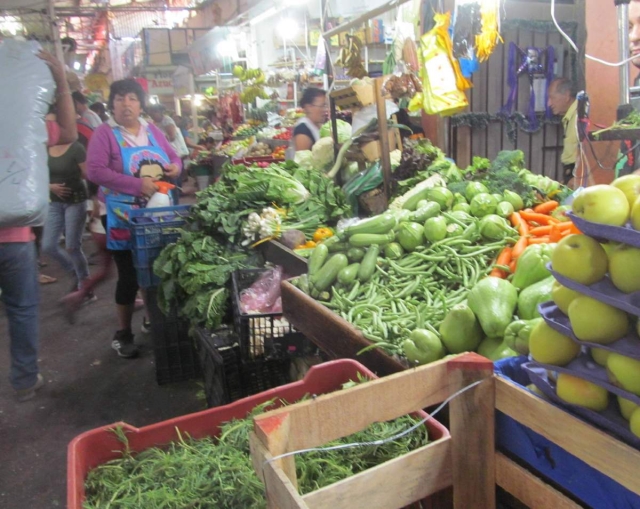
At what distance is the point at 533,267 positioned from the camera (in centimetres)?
216

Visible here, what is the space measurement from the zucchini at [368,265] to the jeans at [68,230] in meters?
4.14

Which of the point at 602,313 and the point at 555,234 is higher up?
the point at 602,313

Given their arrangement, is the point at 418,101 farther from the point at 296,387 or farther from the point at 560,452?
the point at 560,452

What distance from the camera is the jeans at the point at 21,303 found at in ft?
11.8

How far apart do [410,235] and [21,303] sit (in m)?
2.72

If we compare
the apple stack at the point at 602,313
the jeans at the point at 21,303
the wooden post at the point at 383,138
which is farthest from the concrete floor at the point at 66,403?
the apple stack at the point at 602,313

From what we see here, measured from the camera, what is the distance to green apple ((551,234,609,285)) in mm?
1165

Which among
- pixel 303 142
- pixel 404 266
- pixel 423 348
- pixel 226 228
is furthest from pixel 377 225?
pixel 303 142

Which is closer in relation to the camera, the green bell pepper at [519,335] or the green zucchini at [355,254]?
the green bell pepper at [519,335]

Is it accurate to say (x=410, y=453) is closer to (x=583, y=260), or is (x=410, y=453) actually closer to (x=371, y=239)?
(x=583, y=260)

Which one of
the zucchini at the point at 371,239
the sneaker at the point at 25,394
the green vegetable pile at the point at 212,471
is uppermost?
the zucchini at the point at 371,239

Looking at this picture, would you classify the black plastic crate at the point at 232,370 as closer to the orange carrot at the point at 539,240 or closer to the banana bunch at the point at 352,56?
the orange carrot at the point at 539,240

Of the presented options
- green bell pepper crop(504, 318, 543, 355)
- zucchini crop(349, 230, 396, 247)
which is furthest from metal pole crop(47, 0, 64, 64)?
green bell pepper crop(504, 318, 543, 355)

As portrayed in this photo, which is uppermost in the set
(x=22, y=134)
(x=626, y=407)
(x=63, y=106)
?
(x=63, y=106)
